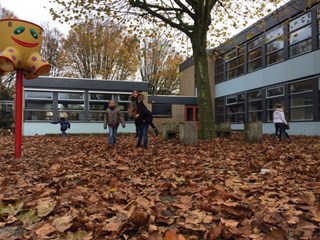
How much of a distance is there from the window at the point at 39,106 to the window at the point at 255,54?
14335 millimetres

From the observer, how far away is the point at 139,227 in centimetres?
315

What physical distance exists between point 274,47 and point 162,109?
36.6 feet

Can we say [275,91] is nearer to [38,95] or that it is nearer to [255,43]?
[255,43]

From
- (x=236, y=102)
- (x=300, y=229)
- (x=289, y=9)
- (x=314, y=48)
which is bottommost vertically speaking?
(x=300, y=229)

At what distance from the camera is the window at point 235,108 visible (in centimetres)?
2781

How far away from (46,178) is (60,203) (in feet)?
6.52

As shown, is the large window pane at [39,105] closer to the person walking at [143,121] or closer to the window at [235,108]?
the window at [235,108]

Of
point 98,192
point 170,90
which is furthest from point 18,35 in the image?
point 170,90

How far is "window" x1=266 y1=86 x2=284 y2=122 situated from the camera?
2200 centimetres

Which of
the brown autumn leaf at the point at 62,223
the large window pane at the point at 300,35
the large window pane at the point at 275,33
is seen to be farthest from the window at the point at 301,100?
the brown autumn leaf at the point at 62,223

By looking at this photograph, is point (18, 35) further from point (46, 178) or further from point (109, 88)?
point (109, 88)

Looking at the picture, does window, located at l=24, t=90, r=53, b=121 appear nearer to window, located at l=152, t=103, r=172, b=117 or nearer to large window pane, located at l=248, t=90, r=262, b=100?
window, located at l=152, t=103, r=172, b=117

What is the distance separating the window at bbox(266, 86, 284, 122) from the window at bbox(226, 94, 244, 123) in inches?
157

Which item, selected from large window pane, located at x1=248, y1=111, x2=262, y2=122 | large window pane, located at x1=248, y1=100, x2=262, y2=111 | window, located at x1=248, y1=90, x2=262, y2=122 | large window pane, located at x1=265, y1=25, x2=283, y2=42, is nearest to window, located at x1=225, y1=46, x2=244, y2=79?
window, located at x1=248, y1=90, x2=262, y2=122
